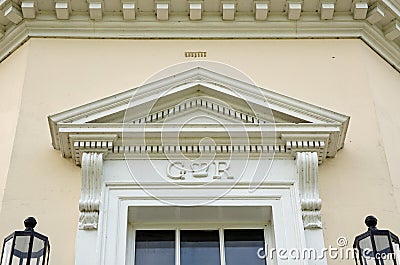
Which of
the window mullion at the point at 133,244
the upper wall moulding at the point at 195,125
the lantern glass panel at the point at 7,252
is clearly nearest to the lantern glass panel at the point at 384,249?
the upper wall moulding at the point at 195,125

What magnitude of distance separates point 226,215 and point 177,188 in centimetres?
50

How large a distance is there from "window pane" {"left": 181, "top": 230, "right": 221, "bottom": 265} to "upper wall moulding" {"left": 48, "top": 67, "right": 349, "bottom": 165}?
2.39ft

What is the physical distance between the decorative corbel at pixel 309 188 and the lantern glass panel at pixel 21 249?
7.62 ft

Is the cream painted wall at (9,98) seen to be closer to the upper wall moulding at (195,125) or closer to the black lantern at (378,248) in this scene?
the upper wall moulding at (195,125)

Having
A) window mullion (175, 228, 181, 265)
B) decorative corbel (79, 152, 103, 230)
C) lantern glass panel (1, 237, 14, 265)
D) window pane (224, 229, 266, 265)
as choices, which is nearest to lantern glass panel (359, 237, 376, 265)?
window pane (224, 229, 266, 265)

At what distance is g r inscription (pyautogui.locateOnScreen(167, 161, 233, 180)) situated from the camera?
6684 millimetres

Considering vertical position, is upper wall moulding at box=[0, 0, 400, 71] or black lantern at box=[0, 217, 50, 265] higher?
upper wall moulding at box=[0, 0, 400, 71]

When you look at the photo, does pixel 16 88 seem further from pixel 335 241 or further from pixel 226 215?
pixel 335 241

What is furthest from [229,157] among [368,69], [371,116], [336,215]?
[368,69]

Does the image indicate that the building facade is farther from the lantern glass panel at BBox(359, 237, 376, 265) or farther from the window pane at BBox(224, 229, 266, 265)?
the lantern glass panel at BBox(359, 237, 376, 265)

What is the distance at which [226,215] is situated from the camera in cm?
662

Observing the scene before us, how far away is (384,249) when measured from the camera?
5.45 m

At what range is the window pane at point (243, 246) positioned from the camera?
647cm

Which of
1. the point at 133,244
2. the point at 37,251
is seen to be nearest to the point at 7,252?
the point at 37,251
